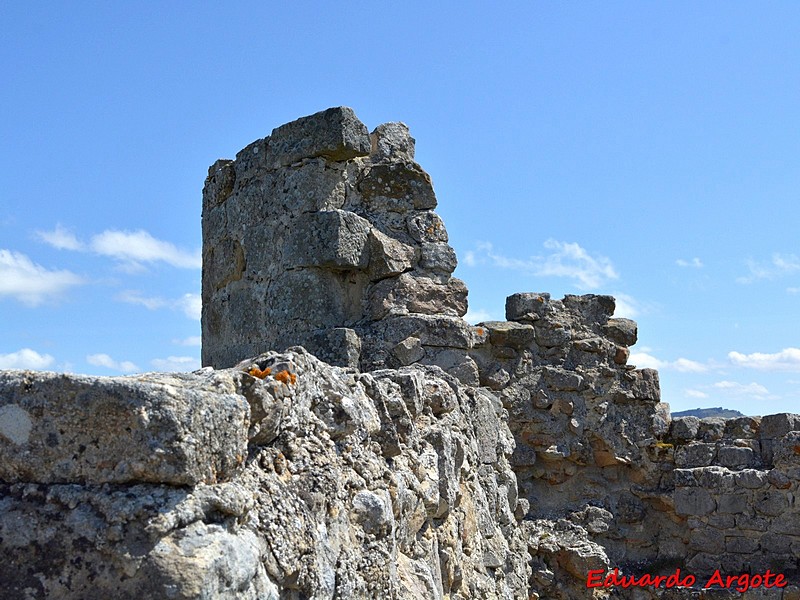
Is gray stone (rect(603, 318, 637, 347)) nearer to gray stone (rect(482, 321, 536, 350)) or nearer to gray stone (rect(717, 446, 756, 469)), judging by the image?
gray stone (rect(482, 321, 536, 350))

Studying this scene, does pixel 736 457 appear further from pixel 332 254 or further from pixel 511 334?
pixel 332 254

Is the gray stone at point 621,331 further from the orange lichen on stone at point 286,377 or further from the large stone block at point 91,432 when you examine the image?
the large stone block at point 91,432

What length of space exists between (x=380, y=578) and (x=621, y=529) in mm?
6516

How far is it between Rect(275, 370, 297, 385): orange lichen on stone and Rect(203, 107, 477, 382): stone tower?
2.39 meters

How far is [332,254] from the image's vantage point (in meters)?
4.67

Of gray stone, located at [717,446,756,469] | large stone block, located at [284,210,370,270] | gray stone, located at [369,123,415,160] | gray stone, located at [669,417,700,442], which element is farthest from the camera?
gray stone, located at [669,417,700,442]

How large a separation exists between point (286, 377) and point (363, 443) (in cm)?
56

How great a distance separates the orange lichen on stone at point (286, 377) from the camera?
213cm

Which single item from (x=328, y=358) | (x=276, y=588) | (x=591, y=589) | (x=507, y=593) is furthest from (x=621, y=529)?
(x=276, y=588)

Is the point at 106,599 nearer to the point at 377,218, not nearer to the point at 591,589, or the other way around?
the point at 377,218

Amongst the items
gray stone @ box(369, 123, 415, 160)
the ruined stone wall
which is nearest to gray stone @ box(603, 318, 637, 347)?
the ruined stone wall

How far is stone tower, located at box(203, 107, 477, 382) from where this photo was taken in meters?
4.71

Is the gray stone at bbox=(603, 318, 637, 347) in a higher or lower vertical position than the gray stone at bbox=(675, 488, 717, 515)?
higher

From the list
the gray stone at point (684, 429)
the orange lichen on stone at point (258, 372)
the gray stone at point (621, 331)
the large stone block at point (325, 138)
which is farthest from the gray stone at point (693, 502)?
the orange lichen on stone at point (258, 372)
